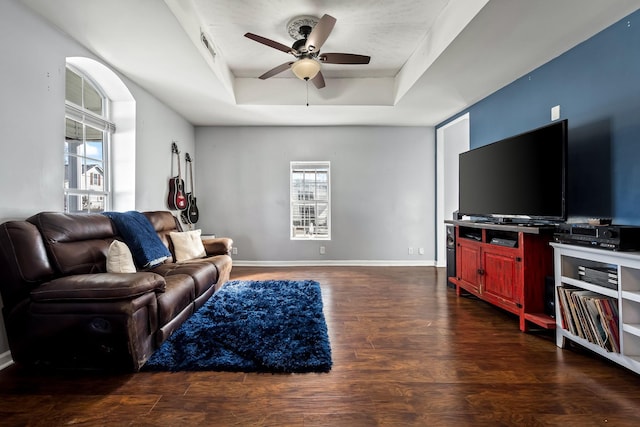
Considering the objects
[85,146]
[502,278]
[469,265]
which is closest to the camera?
[502,278]

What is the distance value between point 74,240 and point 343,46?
10.6 ft

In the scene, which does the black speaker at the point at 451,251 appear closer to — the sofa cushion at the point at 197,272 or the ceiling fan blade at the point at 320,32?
the ceiling fan blade at the point at 320,32

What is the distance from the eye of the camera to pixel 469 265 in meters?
3.33

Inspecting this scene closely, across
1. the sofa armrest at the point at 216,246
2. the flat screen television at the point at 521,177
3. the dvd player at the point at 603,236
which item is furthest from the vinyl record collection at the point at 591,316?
the sofa armrest at the point at 216,246

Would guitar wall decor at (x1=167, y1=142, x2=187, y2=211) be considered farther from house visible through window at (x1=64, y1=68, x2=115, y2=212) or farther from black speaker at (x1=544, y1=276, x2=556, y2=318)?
black speaker at (x1=544, y1=276, x2=556, y2=318)

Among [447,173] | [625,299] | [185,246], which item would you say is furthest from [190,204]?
[625,299]

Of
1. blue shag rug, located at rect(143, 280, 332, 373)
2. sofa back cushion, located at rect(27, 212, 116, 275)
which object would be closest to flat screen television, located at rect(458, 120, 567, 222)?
blue shag rug, located at rect(143, 280, 332, 373)

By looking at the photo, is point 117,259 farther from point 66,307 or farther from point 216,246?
point 216,246

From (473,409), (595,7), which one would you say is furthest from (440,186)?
(473,409)

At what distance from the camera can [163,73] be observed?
3219 millimetres

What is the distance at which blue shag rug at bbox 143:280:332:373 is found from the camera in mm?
1933

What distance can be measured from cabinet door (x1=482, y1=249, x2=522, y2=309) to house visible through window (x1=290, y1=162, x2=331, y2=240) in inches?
112

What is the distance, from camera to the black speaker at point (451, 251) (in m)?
3.78

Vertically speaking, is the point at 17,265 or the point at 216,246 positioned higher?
the point at 17,265
